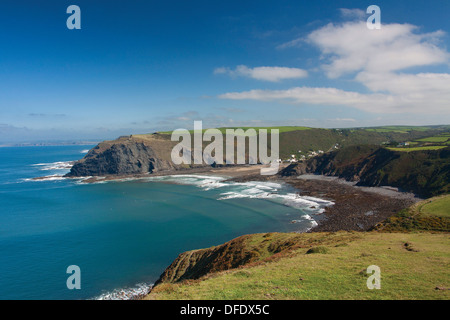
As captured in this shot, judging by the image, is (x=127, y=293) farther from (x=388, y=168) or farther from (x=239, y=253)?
(x=388, y=168)

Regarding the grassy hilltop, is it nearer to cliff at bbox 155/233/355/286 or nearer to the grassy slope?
cliff at bbox 155/233/355/286

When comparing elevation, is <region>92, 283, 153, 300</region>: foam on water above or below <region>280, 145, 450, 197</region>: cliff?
below

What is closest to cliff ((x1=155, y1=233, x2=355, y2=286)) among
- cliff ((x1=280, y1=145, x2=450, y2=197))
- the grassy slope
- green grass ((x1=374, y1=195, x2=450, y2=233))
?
green grass ((x1=374, y1=195, x2=450, y2=233))

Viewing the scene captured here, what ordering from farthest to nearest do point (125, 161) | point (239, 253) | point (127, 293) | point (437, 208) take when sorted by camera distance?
1. point (125, 161)
2. point (437, 208)
3. point (127, 293)
4. point (239, 253)

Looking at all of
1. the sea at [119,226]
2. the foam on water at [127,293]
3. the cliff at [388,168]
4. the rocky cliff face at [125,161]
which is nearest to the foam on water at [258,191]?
the sea at [119,226]

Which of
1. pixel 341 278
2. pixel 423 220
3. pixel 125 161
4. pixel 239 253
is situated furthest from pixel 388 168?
pixel 125 161
